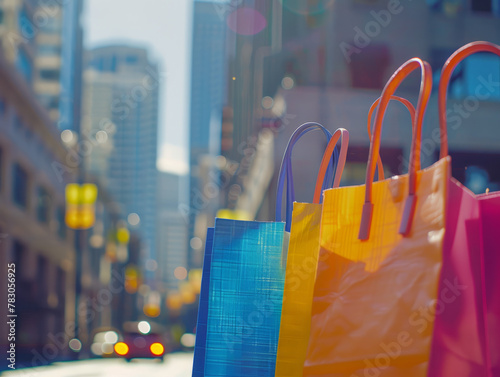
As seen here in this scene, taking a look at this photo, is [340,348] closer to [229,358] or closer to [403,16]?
[229,358]

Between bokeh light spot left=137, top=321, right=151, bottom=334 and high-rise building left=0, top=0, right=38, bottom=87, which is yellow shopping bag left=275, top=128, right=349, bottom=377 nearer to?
bokeh light spot left=137, top=321, right=151, bottom=334

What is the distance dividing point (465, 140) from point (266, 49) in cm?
940

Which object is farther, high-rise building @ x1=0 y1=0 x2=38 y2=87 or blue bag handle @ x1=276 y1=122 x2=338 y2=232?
high-rise building @ x1=0 y1=0 x2=38 y2=87

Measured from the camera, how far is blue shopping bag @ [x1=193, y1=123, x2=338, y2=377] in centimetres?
276

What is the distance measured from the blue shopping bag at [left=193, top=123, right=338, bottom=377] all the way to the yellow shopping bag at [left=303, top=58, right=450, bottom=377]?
40cm

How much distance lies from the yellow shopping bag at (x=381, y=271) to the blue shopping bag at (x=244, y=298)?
1.31ft

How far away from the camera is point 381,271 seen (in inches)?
86.7

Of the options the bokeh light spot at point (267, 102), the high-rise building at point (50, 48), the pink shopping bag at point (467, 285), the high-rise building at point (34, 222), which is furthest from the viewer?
the high-rise building at point (50, 48)

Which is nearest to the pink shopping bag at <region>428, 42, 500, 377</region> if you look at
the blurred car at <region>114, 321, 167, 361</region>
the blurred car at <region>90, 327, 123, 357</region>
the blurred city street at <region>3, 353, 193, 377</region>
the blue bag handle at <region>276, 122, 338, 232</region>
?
the blue bag handle at <region>276, 122, 338, 232</region>

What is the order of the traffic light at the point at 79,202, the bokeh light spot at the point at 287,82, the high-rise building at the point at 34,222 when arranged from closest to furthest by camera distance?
the bokeh light spot at the point at 287,82
the traffic light at the point at 79,202
the high-rise building at the point at 34,222

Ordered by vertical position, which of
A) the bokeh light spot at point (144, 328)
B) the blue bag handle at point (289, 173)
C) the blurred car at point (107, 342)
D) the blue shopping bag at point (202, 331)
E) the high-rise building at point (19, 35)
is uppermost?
the high-rise building at point (19, 35)

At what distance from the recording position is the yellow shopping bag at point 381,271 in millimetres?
2012

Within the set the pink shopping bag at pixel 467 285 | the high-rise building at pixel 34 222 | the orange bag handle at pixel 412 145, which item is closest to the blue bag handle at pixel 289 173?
the orange bag handle at pixel 412 145

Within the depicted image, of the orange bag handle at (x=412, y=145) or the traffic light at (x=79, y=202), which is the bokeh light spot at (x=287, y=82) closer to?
the traffic light at (x=79, y=202)
